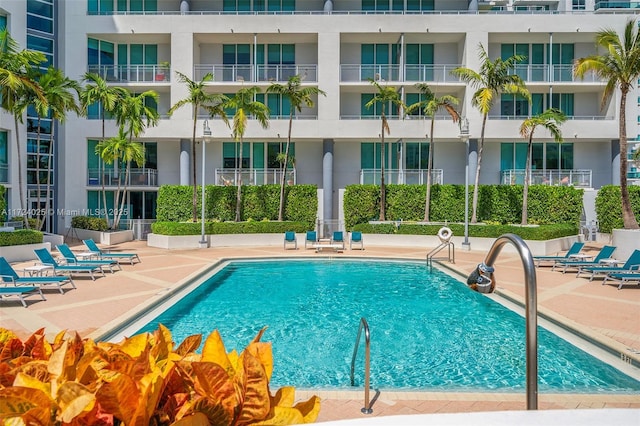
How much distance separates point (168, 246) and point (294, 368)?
17.9 m

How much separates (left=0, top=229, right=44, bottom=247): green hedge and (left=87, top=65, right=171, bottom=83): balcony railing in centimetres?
1450

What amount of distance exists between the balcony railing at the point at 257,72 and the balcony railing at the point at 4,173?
12388 millimetres

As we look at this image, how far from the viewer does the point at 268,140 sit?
1186 inches

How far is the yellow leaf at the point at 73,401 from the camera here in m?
1.29

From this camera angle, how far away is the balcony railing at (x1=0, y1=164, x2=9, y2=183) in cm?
2561

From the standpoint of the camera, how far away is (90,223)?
27.7m

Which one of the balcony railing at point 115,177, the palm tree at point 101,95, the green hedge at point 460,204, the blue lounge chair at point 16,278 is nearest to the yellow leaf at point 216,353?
the blue lounge chair at point 16,278

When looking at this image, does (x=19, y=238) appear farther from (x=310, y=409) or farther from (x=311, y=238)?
(x=310, y=409)

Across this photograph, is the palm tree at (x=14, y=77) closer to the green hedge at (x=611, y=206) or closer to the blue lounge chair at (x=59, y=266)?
the blue lounge chair at (x=59, y=266)

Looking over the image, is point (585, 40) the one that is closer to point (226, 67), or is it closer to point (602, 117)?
point (602, 117)

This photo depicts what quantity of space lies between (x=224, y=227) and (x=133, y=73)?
13.7m

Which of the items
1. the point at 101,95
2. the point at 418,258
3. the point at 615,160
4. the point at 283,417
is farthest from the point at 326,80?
the point at 283,417

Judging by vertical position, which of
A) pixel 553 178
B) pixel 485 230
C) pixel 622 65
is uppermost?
pixel 622 65

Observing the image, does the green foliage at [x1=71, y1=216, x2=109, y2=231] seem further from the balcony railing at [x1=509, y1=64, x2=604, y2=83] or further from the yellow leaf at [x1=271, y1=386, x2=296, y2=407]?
the yellow leaf at [x1=271, y1=386, x2=296, y2=407]
